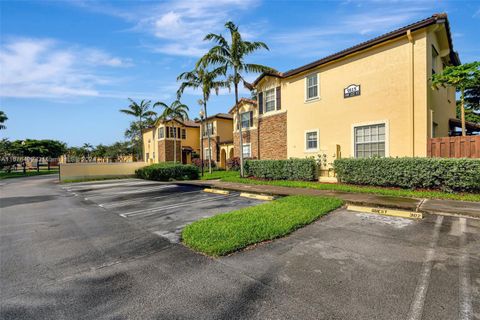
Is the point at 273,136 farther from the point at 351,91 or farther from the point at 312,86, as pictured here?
the point at 351,91

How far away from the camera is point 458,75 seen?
31.8 feet

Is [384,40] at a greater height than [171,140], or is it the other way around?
[384,40]

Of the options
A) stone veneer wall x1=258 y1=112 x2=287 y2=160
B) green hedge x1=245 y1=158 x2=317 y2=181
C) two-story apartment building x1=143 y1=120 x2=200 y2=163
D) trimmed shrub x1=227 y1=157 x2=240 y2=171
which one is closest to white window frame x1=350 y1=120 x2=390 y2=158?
green hedge x1=245 y1=158 x2=317 y2=181

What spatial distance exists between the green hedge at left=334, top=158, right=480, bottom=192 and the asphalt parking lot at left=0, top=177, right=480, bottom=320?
141 inches

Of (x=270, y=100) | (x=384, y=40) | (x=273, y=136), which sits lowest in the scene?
(x=273, y=136)

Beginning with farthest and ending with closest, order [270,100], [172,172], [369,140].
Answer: [172,172] → [270,100] → [369,140]

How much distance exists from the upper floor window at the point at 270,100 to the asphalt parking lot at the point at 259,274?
13212 mm

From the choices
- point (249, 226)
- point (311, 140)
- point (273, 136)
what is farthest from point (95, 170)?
point (249, 226)

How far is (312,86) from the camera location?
14.7 metres

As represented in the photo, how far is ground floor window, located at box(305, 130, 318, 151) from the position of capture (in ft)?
47.7

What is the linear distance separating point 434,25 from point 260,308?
13285 millimetres

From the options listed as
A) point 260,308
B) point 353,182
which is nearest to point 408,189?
point 353,182

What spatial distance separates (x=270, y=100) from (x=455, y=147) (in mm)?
11504

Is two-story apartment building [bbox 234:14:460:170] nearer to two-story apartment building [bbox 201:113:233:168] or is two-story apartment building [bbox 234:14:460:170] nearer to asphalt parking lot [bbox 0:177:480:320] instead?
asphalt parking lot [bbox 0:177:480:320]
